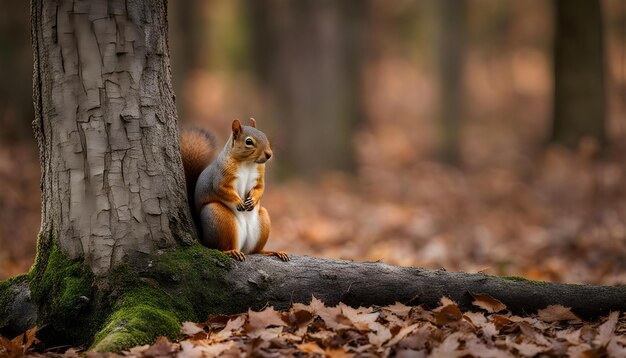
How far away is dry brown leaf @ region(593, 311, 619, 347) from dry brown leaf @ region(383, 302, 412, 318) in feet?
3.19

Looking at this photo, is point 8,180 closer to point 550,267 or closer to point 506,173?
point 550,267

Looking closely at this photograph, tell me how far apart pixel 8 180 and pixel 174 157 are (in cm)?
561

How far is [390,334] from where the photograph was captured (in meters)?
3.50

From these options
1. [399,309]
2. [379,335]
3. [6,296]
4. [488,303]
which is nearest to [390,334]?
[379,335]

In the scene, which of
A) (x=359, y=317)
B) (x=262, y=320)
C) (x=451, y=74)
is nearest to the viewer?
(x=262, y=320)

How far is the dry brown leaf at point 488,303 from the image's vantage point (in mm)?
4012

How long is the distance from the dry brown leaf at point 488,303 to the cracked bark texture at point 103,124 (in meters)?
1.76

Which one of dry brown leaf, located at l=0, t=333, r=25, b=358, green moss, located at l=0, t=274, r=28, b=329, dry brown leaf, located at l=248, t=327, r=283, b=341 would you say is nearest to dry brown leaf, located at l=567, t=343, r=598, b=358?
dry brown leaf, located at l=248, t=327, r=283, b=341

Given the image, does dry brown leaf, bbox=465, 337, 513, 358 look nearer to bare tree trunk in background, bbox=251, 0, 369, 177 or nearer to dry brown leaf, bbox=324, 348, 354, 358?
dry brown leaf, bbox=324, 348, 354, 358

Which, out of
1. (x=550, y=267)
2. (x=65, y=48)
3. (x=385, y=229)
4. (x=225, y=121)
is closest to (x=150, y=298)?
(x=65, y=48)

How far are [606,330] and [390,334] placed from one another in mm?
1131

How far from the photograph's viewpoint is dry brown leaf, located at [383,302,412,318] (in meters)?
3.93

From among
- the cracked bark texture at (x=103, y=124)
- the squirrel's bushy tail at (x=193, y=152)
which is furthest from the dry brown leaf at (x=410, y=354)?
the squirrel's bushy tail at (x=193, y=152)

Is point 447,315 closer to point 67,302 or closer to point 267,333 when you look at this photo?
point 267,333
